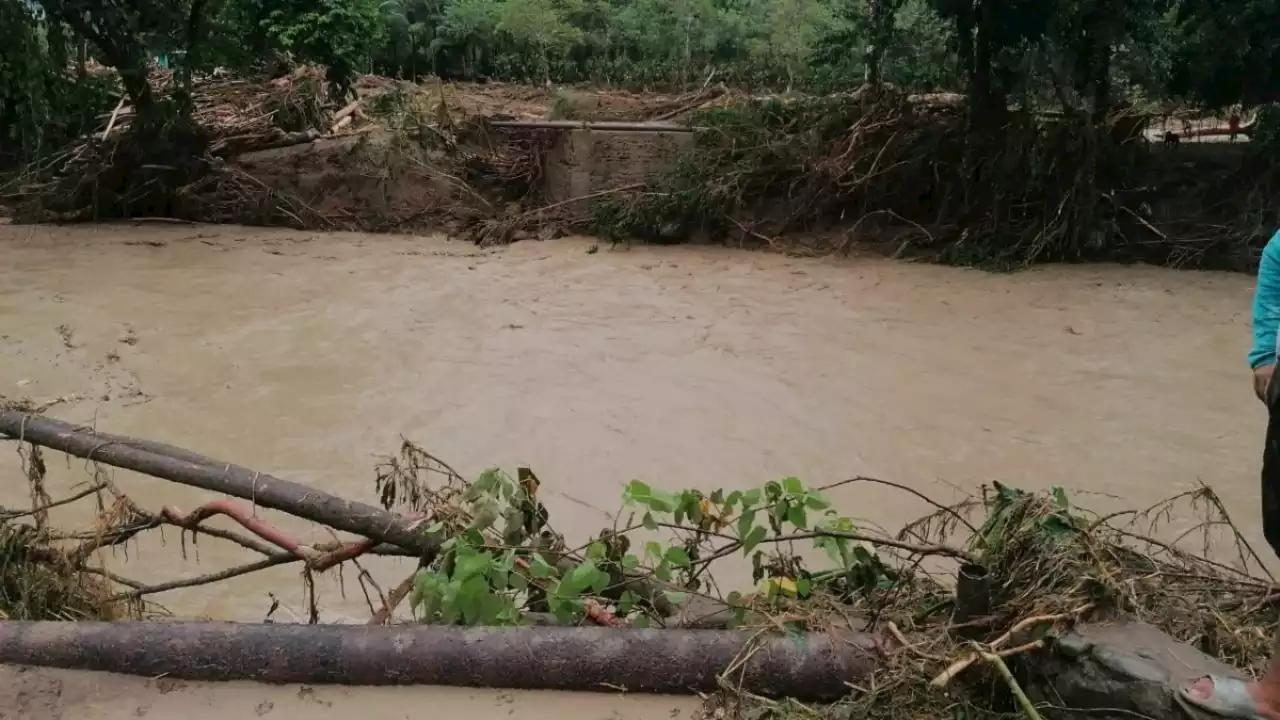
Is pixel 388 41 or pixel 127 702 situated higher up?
pixel 388 41

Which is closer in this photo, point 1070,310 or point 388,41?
point 1070,310

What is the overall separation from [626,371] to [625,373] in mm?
37

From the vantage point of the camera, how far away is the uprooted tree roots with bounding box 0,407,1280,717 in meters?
2.08

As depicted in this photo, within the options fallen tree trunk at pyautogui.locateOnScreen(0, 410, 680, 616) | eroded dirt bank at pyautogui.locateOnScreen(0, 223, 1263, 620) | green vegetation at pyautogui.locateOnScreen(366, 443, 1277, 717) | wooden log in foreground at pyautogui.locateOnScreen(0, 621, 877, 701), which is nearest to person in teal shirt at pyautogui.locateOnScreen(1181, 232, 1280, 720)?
green vegetation at pyautogui.locateOnScreen(366, 443, 1277, 717)

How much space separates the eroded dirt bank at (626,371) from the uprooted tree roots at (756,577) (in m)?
0.74

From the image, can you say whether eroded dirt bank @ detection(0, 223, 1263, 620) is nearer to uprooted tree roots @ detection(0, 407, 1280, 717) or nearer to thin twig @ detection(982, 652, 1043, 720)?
uprooted tree roots @ detection(0, 407, 1280, 717)

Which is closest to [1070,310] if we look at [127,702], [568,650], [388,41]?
[568,650]

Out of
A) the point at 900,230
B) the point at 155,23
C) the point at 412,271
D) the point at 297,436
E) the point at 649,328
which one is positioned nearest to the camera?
the point at 297,436

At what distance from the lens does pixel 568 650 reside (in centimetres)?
219

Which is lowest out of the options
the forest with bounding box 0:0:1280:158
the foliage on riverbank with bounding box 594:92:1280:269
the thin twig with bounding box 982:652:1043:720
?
the thin twig with bounding box 982:652:1043:720

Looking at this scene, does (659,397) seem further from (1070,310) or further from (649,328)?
(1070,310)

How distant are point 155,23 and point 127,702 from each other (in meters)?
9.47

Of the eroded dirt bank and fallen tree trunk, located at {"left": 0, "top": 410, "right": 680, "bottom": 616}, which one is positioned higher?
fallen tree trunk, located at {"left": 0, "top": 410, "right": 680, "bottom": 616}

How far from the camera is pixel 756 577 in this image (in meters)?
2.62
